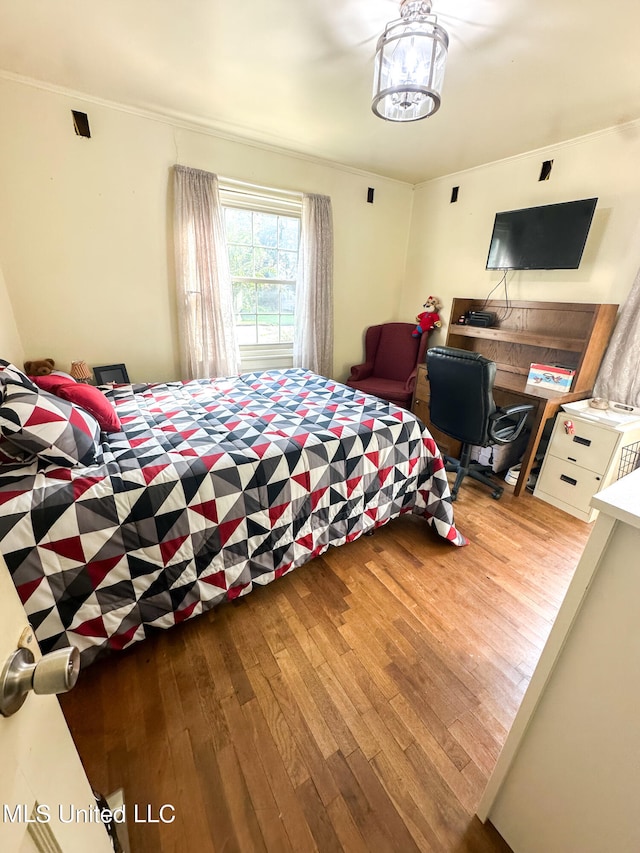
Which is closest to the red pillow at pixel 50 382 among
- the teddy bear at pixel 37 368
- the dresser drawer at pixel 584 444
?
the teddy bear at pixel 37 368

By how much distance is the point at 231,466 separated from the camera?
4.69 feet

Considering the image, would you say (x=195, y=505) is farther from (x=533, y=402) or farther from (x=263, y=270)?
(x=263, y=270)

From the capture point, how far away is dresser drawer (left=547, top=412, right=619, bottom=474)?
83.4 inches

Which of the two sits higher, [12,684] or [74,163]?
[74,163]


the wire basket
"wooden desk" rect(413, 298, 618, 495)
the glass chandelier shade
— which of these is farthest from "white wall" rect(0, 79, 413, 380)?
the wire basket

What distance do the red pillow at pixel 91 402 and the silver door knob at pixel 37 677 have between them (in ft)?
4.70

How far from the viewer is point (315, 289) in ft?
10.8

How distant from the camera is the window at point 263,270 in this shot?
2.98m

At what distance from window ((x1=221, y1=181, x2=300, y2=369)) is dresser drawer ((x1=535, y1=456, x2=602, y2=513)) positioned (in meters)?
2.49

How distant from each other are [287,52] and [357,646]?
2.80m

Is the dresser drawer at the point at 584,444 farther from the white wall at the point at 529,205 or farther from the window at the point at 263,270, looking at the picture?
the window at the point at 263,270

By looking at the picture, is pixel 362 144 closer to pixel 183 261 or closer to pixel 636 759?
pixel 183 261

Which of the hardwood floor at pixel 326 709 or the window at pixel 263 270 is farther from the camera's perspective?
the window at pixel 263 270

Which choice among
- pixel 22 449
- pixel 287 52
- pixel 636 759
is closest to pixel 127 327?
pixel 22 449
